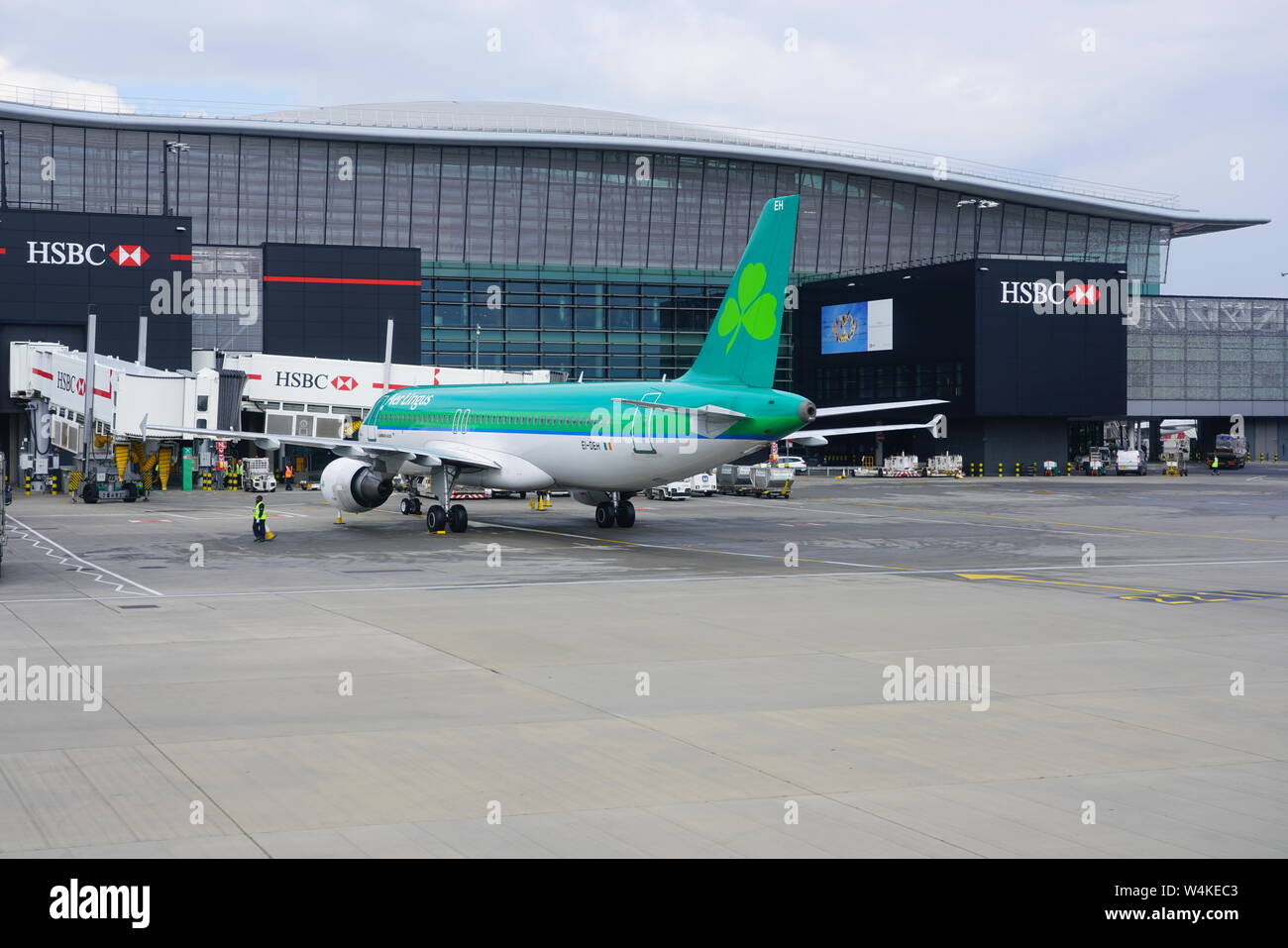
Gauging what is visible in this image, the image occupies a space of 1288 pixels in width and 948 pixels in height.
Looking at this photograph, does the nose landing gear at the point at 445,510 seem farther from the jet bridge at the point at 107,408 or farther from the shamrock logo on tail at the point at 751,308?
the jet bridge at the point at 107,408

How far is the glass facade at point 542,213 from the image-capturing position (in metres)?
94.2

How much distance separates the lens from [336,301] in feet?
285

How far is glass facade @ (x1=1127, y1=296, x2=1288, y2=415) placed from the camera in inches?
4547

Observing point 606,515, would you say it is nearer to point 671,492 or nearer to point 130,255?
point 671,492

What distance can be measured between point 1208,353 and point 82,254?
3691 inches

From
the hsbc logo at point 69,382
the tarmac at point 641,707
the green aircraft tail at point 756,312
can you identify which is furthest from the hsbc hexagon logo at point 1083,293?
the hsbc logo at point 69,382

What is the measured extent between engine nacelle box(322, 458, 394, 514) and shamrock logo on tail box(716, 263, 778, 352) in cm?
1243

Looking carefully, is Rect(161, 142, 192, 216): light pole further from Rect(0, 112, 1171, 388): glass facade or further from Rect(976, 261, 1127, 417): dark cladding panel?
Rect(976, 261, 1127, 417): dark cladding panel

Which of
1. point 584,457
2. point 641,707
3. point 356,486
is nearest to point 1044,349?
point 584,457

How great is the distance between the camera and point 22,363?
6862 centimetres

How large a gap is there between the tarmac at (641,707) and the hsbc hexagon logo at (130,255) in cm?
5094

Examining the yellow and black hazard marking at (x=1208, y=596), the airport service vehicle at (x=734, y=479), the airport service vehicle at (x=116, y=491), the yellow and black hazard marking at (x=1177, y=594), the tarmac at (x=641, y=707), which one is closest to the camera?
the tarmac at (x=641, y=707)
